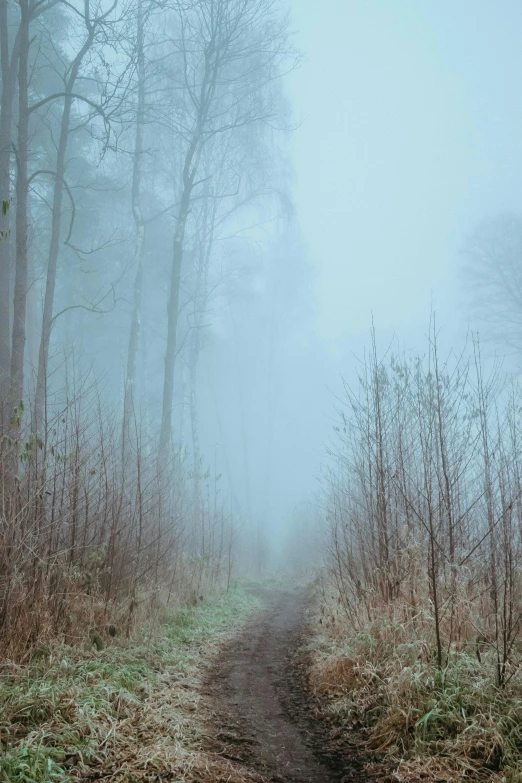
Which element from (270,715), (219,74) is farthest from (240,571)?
(219,74)

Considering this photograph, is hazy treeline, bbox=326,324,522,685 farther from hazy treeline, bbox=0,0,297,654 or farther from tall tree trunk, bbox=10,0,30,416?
tall tree trunk, bbox=10,0,30,416

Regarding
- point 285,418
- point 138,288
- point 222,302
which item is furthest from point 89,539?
point 285,418

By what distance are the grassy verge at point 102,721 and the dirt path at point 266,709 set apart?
0.77 feet

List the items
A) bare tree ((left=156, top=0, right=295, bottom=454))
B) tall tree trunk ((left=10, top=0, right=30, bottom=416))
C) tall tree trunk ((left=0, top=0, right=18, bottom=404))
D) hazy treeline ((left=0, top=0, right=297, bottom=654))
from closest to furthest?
hazy treeline ((left=0, top=0, right=297, bottom=654)), tall tree trunk ((left=10, top=0, right=30, bottom=416)), tall tree trunk ((left=0, top=0, right=18, bottom=404)), bare tree ((left=156, top=0, right=295, bottom=454))

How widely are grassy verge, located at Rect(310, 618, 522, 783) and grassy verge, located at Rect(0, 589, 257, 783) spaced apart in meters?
1.15

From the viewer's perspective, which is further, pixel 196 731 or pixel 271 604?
pixel 271 604

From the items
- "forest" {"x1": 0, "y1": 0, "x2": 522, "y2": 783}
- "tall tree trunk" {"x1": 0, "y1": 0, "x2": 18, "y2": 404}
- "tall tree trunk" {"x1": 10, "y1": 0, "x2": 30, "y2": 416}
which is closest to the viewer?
"forest" {"x1": 0, "y1": 0, "x2": 522, "y2": 783}

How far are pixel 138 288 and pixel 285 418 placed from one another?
154ft

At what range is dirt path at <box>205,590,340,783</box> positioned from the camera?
141 inches

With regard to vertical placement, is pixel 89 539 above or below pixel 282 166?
below

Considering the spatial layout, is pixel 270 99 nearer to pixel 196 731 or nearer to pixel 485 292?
pixel 485 292

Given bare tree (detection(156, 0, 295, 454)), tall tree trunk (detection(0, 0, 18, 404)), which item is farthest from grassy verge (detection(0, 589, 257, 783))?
bare tree (detection(156, 0, 295, 454))

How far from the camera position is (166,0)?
11133mm

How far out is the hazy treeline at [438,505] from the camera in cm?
498
